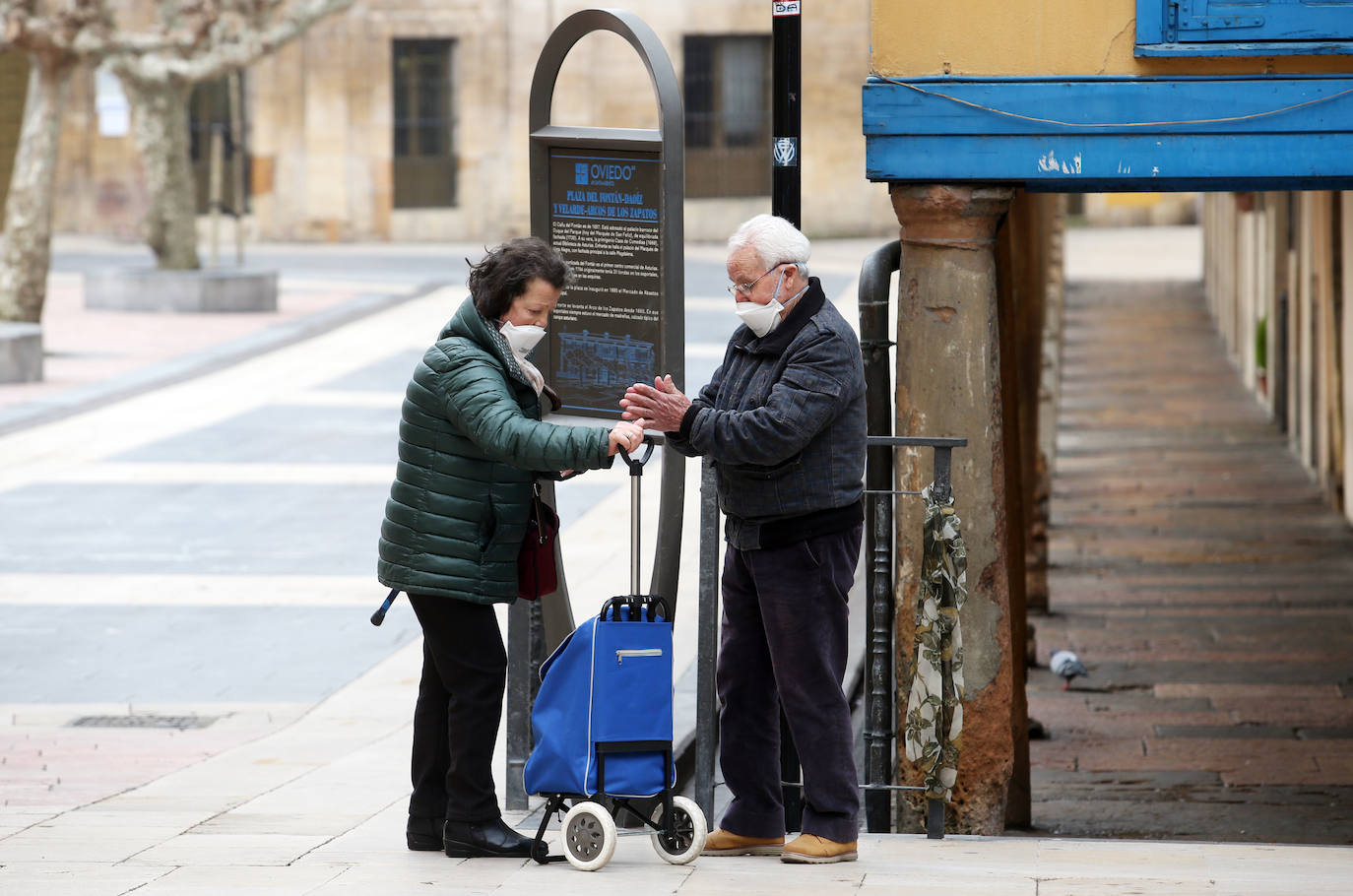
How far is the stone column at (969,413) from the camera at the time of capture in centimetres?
645

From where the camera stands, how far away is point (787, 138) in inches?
242

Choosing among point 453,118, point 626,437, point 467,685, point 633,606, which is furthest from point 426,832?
point 453,118

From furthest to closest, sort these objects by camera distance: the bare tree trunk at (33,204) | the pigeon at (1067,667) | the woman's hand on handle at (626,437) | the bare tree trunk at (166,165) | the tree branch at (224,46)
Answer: the bare tree trunk at (166,165) < the tree branch at (224,46) < the bare tree trunk at (33,204) < the pigeon at (1067,667) < the woman's hand on handle at (626,437)

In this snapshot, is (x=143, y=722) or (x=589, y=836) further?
(x=143, y=722)

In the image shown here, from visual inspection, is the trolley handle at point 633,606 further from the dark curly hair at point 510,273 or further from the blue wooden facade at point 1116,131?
the blue wooden facade at point 1116,131

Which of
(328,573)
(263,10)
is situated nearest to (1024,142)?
(328,573)

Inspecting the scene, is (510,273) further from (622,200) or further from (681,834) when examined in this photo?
(681,834)

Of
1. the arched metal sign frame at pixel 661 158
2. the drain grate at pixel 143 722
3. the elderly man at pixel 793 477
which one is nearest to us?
the elderly man at pixel 793 477

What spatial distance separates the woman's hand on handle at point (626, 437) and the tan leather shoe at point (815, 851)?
1207 millimetres

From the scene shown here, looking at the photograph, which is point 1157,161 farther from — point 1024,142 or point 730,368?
point 730,368

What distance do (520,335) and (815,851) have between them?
5.26 ft

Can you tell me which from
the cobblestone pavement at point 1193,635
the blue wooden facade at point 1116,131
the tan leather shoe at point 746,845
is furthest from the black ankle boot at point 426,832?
the cobblestone pavement at point 1193,635

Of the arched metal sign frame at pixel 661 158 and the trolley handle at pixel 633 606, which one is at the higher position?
the arched metal sign frame at pixel 661 158

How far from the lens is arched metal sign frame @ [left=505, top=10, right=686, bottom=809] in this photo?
5.66 m
